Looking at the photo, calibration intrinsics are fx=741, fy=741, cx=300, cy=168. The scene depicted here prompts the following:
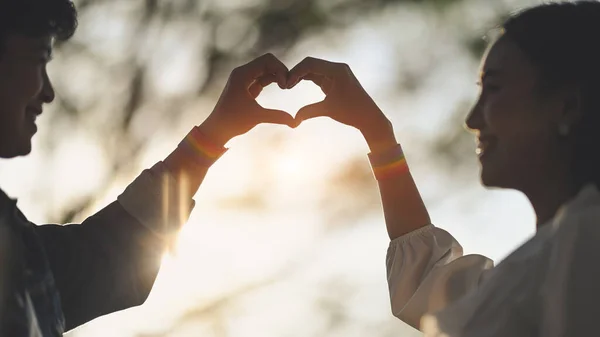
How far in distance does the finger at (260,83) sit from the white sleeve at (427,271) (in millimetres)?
619

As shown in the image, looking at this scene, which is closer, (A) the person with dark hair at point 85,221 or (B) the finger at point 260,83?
(A) the person with dark hair at point 85,221

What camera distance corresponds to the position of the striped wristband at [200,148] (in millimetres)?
2216

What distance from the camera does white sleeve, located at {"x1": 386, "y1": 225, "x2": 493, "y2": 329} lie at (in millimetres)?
1853

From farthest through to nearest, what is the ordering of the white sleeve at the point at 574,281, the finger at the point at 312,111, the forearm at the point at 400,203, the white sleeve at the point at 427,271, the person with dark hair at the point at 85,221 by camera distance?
the finger at the point at 312,111, the forearm at the point at 400,203, the white sleeve at the point at 427,271, the person with dark hair at the point at 85,221, the white sleeve at the point at 574,281

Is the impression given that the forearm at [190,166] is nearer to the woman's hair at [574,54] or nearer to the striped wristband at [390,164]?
the striped wristband at [390,164]

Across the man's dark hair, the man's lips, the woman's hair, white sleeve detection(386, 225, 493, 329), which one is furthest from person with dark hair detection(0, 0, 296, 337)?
the woman's hair

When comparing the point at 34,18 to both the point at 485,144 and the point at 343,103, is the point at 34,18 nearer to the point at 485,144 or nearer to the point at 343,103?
the point at 343,103

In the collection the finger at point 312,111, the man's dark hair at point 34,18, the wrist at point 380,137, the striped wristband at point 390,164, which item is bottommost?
the striped wristband at point 390,164

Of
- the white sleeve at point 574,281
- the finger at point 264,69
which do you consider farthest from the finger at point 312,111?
the white sleeve at point 574,281

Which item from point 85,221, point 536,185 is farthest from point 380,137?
point 85,221

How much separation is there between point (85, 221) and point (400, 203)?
0.89 m

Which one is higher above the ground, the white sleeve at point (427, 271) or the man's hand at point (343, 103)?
the man's hand at point (343, 103)

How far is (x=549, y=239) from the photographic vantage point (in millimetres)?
1405

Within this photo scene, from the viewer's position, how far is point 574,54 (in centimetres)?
155
